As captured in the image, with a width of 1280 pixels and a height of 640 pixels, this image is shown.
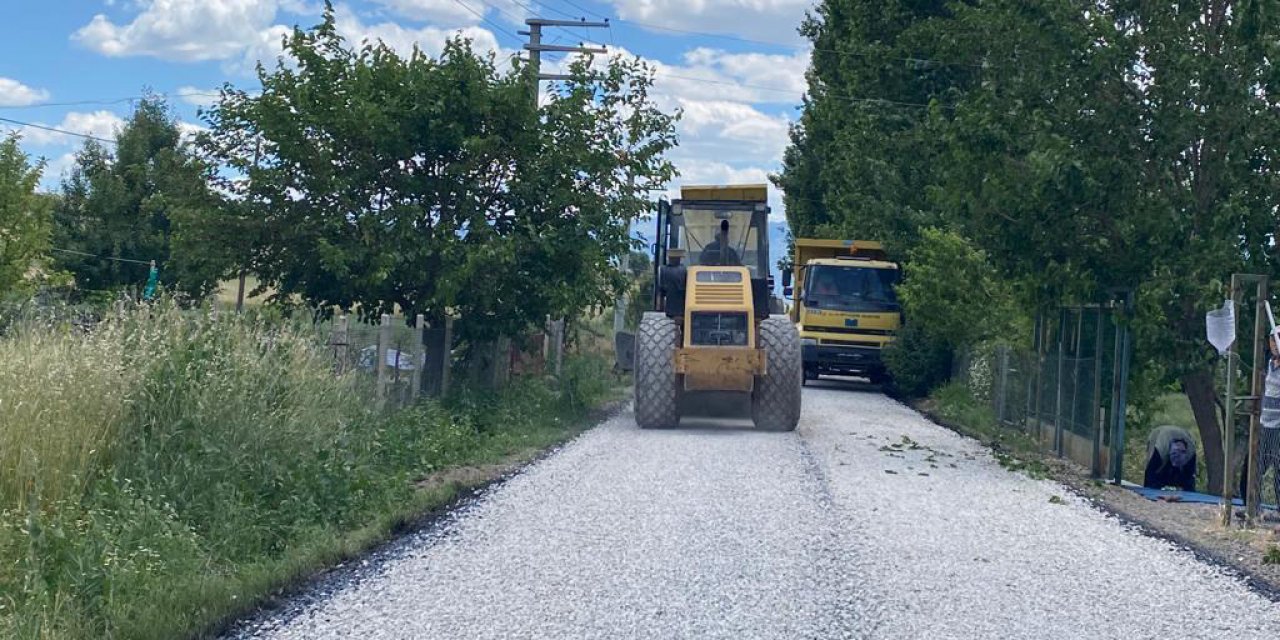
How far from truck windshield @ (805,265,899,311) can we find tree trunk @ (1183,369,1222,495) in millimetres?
14739

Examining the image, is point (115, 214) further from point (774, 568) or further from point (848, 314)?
point (774, 568)

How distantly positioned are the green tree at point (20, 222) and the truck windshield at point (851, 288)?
16.9m

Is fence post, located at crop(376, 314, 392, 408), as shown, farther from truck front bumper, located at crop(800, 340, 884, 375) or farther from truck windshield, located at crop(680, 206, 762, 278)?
truck front bumper, located at crop(800, 340, 884, 375)

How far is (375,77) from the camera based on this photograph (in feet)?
60.2

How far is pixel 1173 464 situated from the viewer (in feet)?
53.1

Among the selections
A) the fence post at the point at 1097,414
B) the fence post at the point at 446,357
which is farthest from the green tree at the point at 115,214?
the fence post at the point at 1097,414

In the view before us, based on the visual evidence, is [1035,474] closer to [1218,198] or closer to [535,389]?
[1218,198]

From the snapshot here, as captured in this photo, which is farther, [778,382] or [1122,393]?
[778,382]

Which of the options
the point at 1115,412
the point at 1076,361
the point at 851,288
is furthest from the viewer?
the point at 851,288

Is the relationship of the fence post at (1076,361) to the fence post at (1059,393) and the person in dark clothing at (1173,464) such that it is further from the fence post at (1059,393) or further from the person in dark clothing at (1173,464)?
the person in dark clothing at (1173,464)

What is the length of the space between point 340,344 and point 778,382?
5.95 meters

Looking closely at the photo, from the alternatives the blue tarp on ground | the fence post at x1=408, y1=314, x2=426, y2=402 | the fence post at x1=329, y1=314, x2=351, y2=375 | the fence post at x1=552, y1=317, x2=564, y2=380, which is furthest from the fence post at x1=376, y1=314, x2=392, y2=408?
the fence post at x1=552, y1=317, x2=564, y2=380

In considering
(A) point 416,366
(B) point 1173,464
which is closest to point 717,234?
(A) point 416,366

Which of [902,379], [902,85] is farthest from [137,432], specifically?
[902,85]
